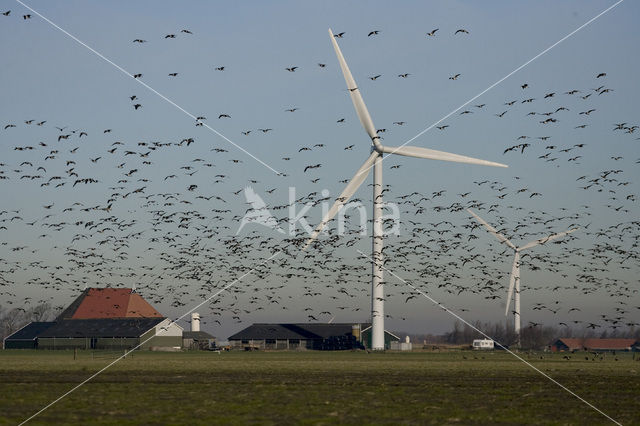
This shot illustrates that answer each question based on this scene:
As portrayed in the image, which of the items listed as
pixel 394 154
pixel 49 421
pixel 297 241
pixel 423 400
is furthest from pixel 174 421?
pixel 394 154

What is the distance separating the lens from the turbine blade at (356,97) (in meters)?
120

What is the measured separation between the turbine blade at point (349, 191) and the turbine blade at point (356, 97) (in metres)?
5.46

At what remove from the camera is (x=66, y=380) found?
238ft

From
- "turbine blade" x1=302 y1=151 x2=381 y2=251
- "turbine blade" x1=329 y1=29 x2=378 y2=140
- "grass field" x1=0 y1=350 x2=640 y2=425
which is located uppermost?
"turbine blade" x1=329 y1=29 x2=378 y2=140

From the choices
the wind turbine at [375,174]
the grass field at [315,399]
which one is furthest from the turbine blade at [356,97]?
the grass field at [315,399]

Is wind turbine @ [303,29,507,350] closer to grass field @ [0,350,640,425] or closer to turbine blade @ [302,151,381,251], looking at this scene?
turbine blade @ [302,151,381,251]

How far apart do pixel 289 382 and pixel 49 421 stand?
31241 mm

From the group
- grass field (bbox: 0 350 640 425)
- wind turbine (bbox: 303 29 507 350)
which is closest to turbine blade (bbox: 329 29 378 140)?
wind turbine (bbox: 303 29 507 350)

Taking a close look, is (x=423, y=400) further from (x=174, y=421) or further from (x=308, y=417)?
(x=174, y=421)

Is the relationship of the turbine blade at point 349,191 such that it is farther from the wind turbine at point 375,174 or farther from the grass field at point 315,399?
the grass field at point 315,399

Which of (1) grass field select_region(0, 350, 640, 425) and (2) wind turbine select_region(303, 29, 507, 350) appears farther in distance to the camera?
(2) wind turbine select_region(303, 29, 507, 350)

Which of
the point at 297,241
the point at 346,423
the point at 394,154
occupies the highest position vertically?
the point at 394,154

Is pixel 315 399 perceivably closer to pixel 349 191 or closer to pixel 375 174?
pixel 349 191

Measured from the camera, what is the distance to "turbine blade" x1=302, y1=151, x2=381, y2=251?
394ft
